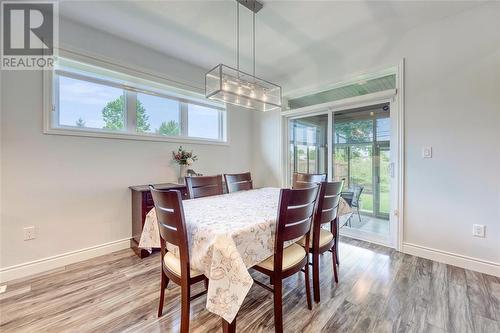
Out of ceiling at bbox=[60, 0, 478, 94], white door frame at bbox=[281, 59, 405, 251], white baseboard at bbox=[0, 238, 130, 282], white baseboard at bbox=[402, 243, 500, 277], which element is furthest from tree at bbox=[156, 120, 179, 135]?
white baseboard at bbox=[402, 243, 500, 277]

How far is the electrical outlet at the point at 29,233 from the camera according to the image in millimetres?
2200

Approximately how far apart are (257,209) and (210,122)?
254 cm

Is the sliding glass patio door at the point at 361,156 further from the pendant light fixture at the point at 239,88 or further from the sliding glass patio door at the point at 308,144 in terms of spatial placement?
the pendant light fixture at the point at 239,88

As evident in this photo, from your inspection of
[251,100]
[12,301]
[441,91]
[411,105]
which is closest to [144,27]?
[251,100]

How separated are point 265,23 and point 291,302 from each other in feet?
9.32

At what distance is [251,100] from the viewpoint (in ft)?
7.37

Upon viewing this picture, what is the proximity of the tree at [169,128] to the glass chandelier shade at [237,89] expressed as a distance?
1.43 metres

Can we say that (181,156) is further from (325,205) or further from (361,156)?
(361,156)

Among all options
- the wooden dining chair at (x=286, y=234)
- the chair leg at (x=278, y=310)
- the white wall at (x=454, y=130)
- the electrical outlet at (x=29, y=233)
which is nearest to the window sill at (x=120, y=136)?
the electrical outlet at (x=29, y=233)

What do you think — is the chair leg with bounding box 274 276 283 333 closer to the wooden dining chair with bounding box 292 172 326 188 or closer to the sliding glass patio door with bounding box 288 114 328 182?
the wooden dining chair with bounding box 292 172 326 188

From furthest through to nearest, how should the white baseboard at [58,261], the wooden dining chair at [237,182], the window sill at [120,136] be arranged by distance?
the wooden dining chair at [237,182] → the window sill at [120,136] → the white baseboard at [58,261]

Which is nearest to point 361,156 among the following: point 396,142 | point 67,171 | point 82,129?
point 396,142

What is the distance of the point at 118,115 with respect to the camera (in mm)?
2865

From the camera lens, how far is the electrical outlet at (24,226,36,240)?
86.6 inches
